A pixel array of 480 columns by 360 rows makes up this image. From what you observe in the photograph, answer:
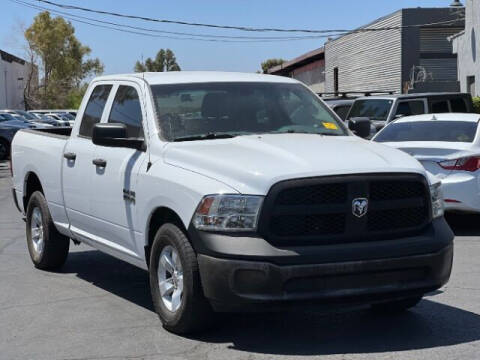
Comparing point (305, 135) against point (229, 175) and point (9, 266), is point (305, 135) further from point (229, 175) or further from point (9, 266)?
point (9, 266)

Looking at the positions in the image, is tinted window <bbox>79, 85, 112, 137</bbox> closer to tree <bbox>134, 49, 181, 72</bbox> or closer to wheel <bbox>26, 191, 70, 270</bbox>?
wheel <bbox>26, 191, 70, 270</bbox>

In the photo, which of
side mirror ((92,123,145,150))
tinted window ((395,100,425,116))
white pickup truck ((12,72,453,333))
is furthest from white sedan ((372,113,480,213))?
tinted window ((395,100,425,116))

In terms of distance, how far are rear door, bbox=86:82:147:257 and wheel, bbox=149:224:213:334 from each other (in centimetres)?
44

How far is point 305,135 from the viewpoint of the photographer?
6742mm

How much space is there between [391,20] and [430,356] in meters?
37.3

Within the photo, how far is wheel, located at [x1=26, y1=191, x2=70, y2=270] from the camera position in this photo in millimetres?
8664

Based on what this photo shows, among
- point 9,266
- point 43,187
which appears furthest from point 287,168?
point 9,266

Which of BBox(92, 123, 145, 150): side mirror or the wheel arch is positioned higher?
BBox(92, 123, 145, 150): side mirror

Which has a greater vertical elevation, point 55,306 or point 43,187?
point 43,187

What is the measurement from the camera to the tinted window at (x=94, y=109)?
7886mm

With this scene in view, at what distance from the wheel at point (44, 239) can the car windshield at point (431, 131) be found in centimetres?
517

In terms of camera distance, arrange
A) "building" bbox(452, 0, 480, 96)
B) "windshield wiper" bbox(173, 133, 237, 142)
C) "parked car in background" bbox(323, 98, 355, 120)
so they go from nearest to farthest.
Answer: "windshield wiper" bbox(173, 133, 237, 142) → "parked car in background" bbox(323, 98, 355, 120) → "building" bbox(452, 0, 480, 96)

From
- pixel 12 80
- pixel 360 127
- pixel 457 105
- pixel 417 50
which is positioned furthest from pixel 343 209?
pixel 12 80

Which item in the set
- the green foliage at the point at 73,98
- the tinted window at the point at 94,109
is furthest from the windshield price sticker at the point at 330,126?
the green foliage at the point at 73,98
